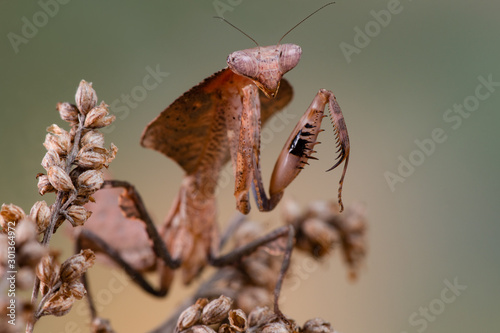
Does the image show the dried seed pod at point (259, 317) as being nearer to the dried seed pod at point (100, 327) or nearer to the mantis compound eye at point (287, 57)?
the dried seed pod at point (100, 327)

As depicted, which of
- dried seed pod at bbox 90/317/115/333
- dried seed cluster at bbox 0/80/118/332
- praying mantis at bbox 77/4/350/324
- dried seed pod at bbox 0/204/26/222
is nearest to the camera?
dried seed pod at bbox 0/204/26/222

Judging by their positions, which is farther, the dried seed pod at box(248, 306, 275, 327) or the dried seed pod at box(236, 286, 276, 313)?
the dried seed pod at box(236, 286, 276, 313)

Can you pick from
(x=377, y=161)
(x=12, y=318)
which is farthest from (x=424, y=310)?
(x=12, y=318)

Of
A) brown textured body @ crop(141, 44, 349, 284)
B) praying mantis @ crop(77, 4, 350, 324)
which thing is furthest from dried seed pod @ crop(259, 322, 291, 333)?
brown textured body @ crop(141, 44, 349, 284)

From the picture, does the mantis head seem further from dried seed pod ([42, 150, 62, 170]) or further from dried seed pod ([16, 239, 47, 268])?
dried seed pod ([16, 239, 47, 268])

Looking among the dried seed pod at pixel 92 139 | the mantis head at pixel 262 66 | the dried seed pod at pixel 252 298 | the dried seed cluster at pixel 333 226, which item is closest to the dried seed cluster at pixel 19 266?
the dried seed pod at pixel 92 139

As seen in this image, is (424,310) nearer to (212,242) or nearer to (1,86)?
(212,242)

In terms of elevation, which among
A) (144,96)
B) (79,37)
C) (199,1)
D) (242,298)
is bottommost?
(242,298)
